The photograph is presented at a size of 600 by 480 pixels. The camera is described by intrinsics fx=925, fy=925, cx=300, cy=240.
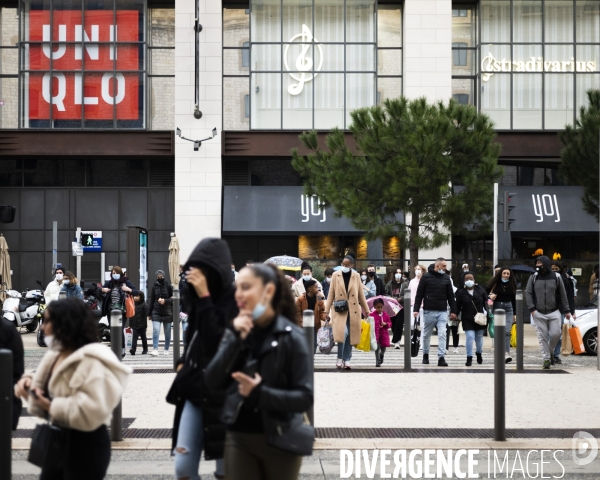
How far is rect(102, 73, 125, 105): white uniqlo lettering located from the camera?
110ft

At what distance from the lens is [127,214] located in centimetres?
3497

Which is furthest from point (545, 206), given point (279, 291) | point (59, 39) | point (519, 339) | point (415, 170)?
point (279, 291)

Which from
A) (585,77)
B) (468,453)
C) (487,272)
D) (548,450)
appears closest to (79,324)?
(468,453)

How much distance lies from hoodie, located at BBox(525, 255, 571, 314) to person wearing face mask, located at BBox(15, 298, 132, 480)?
36.3ft

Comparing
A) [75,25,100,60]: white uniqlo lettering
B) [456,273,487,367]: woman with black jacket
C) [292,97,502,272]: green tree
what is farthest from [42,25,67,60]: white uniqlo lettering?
[456,273,487,367]: woman with black jacket

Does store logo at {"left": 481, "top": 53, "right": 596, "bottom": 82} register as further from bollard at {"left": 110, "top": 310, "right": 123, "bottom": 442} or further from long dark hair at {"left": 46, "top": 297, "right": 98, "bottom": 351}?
long dark hair at {"left": 46, "top": 297, "right": 98, "bottom": 351}

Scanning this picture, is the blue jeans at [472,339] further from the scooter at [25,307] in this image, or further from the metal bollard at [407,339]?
the scooter at [25,307]

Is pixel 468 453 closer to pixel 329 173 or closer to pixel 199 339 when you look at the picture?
pixel 199 339

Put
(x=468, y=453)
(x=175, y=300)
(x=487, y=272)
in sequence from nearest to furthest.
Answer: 1. (x=468, y=453)
2. (x=175, y=300)
3. (x=487, y=272)

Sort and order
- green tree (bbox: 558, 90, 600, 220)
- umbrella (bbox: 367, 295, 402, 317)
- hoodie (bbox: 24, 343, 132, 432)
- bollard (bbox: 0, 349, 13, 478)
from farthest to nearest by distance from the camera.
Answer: green tree (bbox: 558, 90, 600, 220), umbrella (bbox: 367, 295, 402, 317), bollard (bbox: 0, 349, 13, 478), hoodie (bbox: 24, 343, 132, 432)

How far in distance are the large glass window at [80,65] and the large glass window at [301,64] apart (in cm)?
347

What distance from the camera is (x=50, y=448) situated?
15.3ft

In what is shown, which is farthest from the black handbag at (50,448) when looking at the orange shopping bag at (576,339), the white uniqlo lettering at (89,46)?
the white uniqlo lettering at (89,46)

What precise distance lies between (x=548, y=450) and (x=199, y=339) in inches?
169
